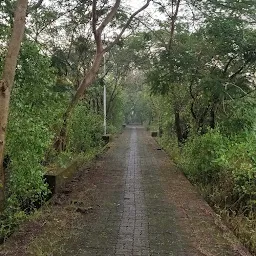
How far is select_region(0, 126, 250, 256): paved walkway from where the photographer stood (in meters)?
4.67

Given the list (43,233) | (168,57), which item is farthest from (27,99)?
(168,57)

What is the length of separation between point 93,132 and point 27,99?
11625 mm

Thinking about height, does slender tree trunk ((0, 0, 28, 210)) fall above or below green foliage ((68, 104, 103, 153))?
above

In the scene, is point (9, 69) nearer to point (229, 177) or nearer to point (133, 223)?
point (133, 223)

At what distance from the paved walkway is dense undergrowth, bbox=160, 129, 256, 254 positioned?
40 cm

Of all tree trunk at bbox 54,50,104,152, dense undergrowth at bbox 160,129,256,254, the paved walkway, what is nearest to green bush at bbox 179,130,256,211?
dense undergrowth at bbox 160,129,256,254

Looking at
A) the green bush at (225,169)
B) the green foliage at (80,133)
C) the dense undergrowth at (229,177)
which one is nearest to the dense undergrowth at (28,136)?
the dense undergrowth at (229,177)

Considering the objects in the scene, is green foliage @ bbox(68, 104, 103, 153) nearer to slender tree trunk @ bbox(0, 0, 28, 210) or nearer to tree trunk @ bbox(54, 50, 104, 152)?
tree trunk @ bbox(54, 50, 104, 152)

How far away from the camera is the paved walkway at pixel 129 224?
4668mm

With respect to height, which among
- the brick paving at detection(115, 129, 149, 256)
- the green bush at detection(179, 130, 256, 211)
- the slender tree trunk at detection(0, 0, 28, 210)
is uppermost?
the slender tree trunk at detection(0, 0, 28, 210)

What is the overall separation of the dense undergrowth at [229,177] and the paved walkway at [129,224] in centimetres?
40

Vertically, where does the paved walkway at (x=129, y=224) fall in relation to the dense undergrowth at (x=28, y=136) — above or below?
below

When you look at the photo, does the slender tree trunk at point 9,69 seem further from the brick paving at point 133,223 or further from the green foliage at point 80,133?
the green foliage at point 80,133

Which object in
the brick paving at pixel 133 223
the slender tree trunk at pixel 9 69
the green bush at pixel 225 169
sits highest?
the slender tree trunk at pixel 9 69
